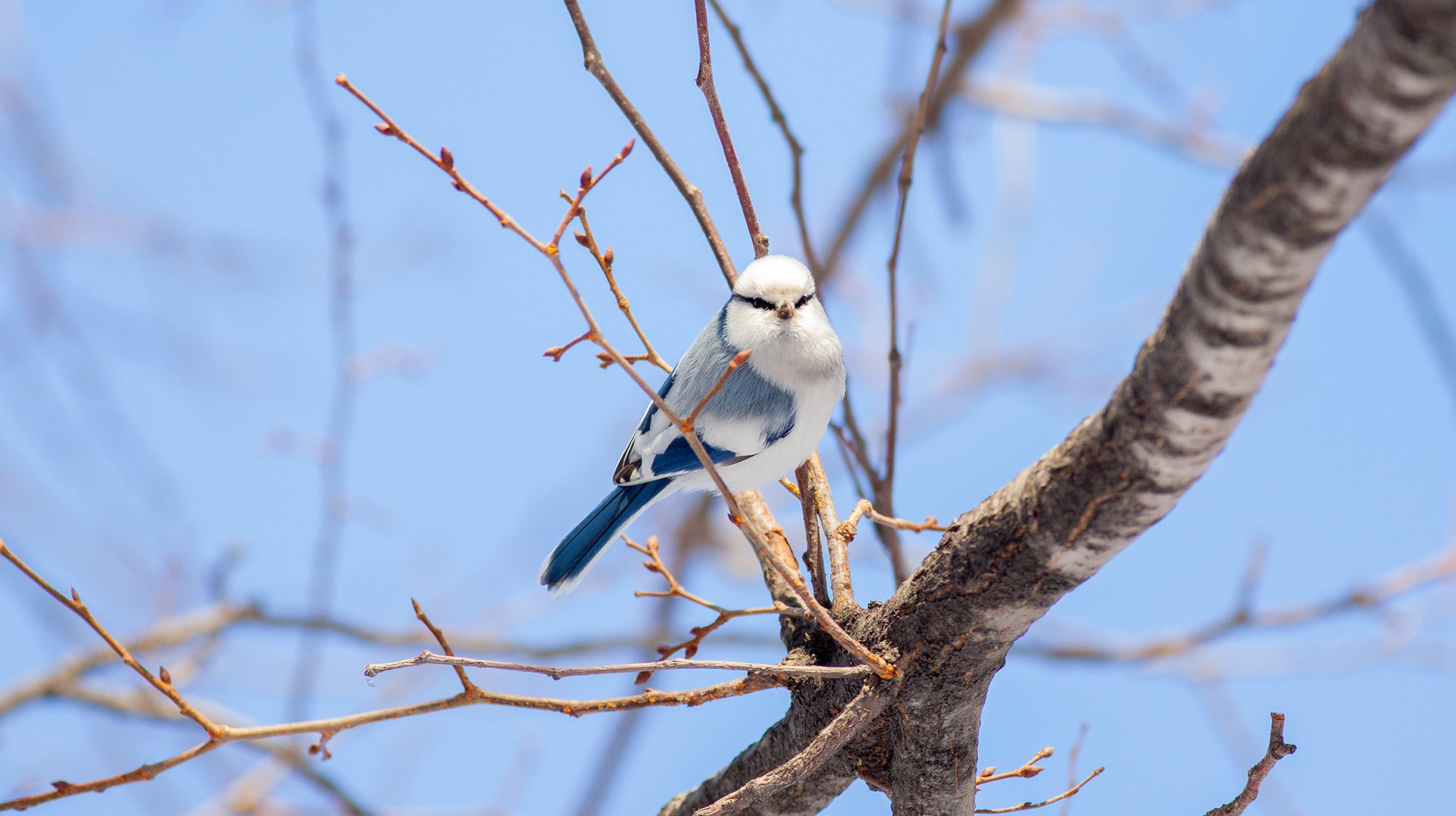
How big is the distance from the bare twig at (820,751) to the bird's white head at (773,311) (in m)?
0.41

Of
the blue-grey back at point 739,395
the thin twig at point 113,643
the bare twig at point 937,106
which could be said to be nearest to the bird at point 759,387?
the blue-grey back at point 739,395

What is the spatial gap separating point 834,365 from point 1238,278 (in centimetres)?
60

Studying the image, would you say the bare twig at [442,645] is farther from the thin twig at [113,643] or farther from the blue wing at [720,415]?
the blue wing at [720,415]

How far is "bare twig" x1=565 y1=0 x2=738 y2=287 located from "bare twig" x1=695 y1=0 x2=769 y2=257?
5 cm

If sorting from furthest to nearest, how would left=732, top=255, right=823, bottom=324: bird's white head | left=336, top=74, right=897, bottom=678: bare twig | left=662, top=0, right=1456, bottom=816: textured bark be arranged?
left=732, top=255, right=823, bottom=324: bird's white head < left=336, top=74, right=897, bottom=678: bare twig < left=662, top=0, right=1456, bottom=816: textured bark

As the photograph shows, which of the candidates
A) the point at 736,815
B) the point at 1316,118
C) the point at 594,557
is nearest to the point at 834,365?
the point at 594,557

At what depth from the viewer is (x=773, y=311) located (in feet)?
3.63

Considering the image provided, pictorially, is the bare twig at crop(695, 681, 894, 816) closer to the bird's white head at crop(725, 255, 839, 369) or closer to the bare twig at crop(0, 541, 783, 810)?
the bare twig at crop(0, 541, 783, 810)

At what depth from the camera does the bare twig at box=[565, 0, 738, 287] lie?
3.28 feet

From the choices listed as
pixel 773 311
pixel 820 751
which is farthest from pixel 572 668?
pixel 773 311

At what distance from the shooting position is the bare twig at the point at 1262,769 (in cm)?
76

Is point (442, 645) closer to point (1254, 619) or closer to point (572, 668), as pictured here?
point (572, 668)

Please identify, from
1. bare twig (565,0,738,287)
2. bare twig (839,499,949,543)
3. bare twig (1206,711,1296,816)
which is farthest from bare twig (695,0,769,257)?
bare twig (1206,711,1296,816)

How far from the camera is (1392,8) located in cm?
46
